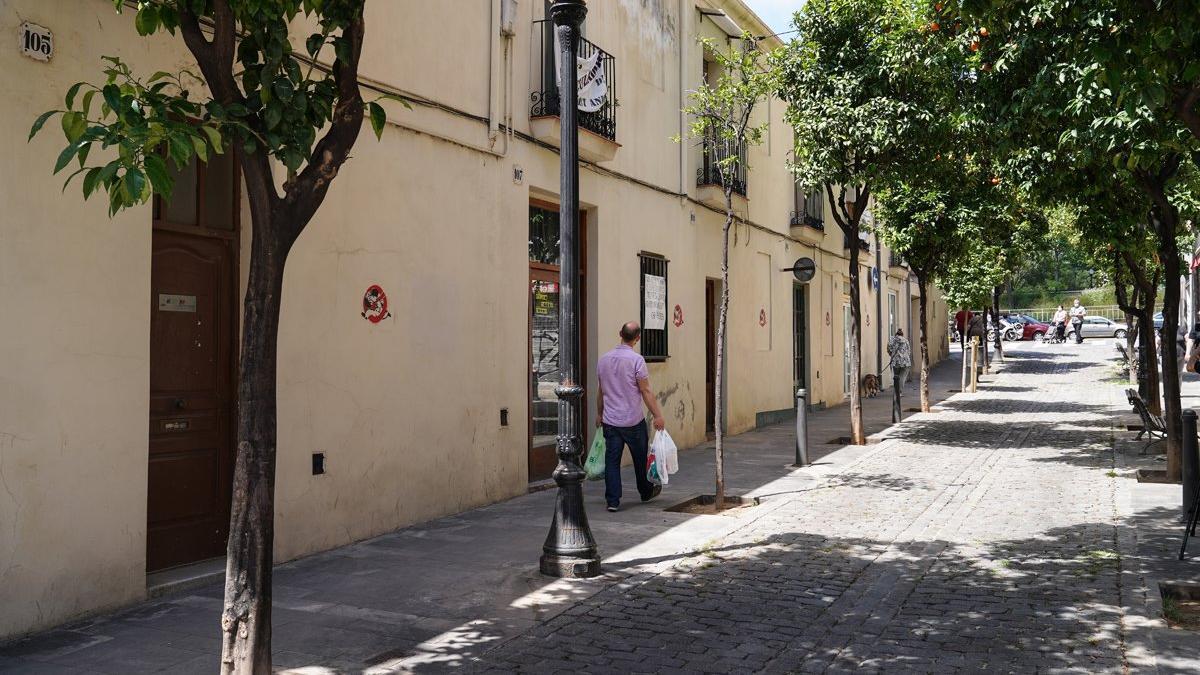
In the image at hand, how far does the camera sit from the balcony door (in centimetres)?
1044

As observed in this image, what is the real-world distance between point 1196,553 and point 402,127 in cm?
692

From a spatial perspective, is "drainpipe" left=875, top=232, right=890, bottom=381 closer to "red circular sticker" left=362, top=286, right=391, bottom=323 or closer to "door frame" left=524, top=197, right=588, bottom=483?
"door frame" left=524, top=197, right=588, bottom=483

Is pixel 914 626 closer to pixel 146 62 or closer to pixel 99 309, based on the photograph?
pixel 99 309

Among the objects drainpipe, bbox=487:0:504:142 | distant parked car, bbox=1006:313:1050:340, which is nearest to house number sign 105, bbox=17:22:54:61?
drainpipe, bbox=487:0:504:142

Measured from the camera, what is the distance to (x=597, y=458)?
8984 millimetres

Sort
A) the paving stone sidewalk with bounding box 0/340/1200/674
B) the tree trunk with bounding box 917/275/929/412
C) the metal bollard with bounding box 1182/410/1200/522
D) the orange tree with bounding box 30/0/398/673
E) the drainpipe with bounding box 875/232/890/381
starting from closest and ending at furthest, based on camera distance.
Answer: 1. the orange tree with bounding box 30/0/398/673
2. the paving stone sidewalk with bounding box 0/340/1200/674
3. the metal bollard with bounding box 1182/410/1200/522
4. the tree trunk with bounding box 917/275/929/412
5. the drainpipe with bounding box 875/232/890/381

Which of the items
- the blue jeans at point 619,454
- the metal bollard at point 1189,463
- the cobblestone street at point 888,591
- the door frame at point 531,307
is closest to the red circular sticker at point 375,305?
the door frame at point 531,307

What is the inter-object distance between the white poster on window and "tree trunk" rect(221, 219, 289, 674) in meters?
8.68

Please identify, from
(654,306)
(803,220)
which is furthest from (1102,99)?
(803,220)

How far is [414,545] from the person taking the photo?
7504mm

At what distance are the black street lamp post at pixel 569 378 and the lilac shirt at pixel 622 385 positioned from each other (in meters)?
2.32

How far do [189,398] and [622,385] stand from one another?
156 inches

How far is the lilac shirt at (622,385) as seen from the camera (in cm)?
902

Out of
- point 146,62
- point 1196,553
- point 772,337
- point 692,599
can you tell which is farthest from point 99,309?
point 772,337
